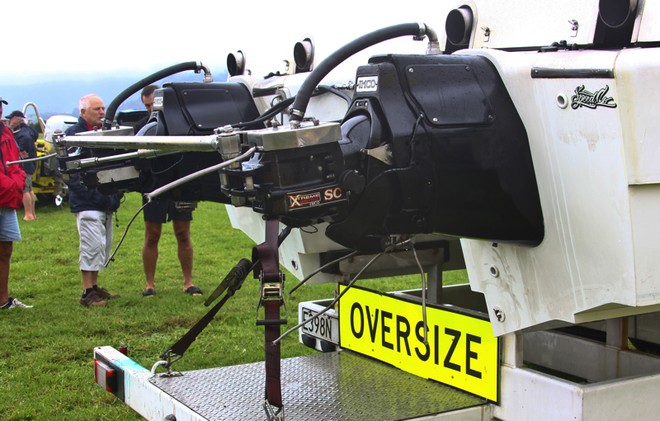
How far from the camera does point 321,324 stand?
15.2 ft

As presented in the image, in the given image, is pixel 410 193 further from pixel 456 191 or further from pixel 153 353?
pixel 153 353

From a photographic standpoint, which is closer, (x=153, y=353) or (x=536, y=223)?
(x=536, y=223)

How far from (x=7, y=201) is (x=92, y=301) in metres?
1.26

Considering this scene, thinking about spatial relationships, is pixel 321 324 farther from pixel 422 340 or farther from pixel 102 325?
pixel 102 325

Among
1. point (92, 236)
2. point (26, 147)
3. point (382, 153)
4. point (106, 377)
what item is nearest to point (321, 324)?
point (106, 377)

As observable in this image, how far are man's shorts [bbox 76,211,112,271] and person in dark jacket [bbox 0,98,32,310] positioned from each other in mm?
577

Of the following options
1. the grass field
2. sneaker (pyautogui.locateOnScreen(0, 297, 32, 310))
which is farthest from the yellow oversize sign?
sneaker (pyautogui.locateOnScreen(0, 297, 32, 310))

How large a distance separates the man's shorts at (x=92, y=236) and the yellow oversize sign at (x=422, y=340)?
473 cm

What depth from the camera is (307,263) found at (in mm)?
4617

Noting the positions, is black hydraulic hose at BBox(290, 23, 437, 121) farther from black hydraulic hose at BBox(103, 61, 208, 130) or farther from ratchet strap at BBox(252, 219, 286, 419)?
black hydraulic hose at BBox(103, 61, 208, 130)

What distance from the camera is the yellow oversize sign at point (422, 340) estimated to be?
3.52 meters

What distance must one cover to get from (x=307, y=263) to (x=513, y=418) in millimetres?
1564

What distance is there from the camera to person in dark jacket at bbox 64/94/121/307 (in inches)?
334

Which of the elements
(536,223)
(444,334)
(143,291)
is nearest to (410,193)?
(536,223)
